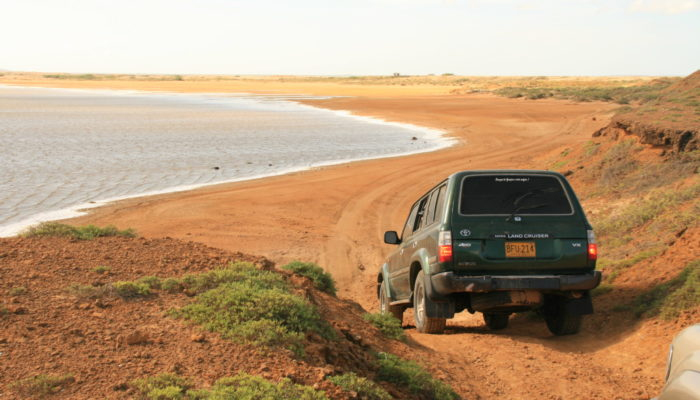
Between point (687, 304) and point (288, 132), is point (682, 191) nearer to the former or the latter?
point (687, 304)

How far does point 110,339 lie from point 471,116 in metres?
46.8

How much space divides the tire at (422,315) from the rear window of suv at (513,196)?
1190mm

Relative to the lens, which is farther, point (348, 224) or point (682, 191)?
point (348, 224)

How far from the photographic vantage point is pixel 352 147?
33.6 meters

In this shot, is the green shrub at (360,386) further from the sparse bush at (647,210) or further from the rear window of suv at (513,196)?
the sparse bush at (647,210)

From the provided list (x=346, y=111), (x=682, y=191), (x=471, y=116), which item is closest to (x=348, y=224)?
(x=682, y=191)

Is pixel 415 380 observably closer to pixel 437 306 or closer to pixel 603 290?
pixel 437 306

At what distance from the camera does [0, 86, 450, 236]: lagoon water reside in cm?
2081

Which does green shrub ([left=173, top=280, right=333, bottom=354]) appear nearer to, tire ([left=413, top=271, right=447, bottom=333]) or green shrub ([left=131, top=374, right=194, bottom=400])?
green shrub ([left=131, top=374, right=194, bottom=400])

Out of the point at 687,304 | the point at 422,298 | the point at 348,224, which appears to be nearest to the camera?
the point at 687,304

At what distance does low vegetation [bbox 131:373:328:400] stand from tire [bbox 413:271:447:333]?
3.48 m

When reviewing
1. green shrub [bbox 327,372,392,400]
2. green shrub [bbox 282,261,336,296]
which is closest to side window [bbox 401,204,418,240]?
green shrub [bbox 282,261,336,296]

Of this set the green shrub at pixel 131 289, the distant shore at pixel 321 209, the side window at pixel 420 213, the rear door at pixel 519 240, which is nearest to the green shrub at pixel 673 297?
the rear door at pixel 519 240

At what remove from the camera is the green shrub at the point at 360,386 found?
5.07 meters
